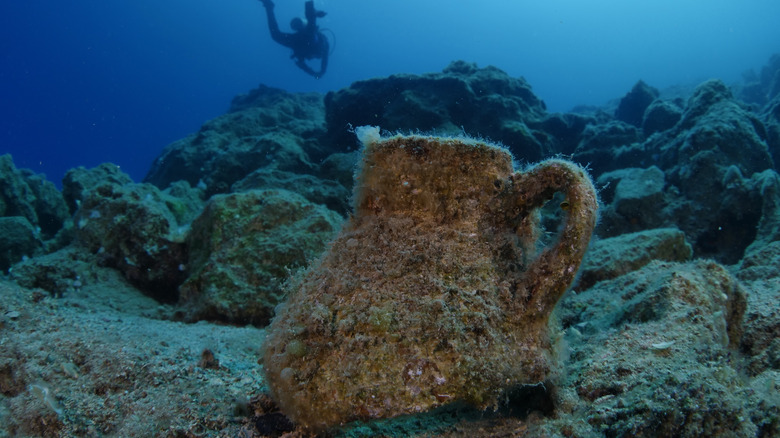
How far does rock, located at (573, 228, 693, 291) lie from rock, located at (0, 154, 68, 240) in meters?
10.5

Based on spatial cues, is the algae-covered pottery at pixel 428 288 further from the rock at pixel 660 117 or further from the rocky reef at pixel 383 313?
the rock at pixel 660 117

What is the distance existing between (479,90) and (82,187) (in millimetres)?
10691

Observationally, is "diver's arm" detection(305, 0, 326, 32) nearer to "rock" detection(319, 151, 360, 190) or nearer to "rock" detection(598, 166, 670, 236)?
"rock" detection(319, 151, 360, 190)

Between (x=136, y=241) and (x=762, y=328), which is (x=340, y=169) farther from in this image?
(x=762, y=328)

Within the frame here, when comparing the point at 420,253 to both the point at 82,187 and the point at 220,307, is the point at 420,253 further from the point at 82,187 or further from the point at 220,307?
the point at 82,187

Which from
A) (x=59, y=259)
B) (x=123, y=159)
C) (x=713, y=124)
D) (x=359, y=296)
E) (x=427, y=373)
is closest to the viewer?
(x=427, y=373)

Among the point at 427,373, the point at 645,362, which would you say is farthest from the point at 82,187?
the point at 645,362

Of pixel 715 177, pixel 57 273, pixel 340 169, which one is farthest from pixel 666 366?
pixel 340 169

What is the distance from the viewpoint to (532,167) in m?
2.01

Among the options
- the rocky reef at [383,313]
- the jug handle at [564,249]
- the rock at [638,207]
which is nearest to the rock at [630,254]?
the rocky reef at [383,313]

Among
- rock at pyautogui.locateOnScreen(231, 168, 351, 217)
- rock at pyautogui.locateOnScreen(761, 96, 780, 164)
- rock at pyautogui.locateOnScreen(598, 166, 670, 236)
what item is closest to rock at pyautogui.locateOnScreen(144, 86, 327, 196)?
rock at pyautogui.locateOnScreen(231, 168, 351, 217)

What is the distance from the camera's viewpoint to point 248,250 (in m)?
4.90

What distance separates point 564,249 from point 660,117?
13027 mm

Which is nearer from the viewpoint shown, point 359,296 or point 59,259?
point 359,296
